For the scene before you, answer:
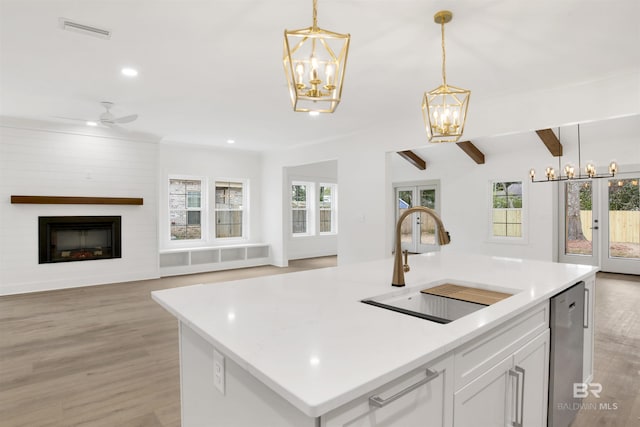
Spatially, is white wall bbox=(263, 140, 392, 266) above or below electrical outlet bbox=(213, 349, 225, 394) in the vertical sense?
above

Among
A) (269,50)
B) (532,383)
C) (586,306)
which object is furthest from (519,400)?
(269,50)

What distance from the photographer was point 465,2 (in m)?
2.35

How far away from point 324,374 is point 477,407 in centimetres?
76

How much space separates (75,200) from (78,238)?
688mm

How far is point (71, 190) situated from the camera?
19.2ft

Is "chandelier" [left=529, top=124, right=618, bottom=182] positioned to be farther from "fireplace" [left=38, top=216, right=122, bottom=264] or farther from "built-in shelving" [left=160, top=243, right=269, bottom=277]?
"fireplace" [left=38, top=216, right=122, bottom=264]

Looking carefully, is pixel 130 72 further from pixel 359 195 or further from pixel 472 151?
pixel 472 151

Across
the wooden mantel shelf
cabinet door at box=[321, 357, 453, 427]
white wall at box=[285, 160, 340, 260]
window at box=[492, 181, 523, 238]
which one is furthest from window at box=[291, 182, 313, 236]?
cabinet door at box=[321, 357, 453, 427]

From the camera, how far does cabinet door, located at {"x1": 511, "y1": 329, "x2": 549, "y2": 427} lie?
4.98 feet

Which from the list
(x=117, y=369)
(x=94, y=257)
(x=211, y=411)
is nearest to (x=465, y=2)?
(x=211, y=411)

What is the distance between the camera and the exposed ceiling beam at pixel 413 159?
891 cm

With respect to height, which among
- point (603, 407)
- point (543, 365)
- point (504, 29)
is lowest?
point (603, 407)

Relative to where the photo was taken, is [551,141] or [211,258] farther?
[211,258]

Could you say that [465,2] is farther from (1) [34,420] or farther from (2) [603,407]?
(1) [34,420]
